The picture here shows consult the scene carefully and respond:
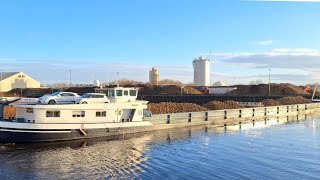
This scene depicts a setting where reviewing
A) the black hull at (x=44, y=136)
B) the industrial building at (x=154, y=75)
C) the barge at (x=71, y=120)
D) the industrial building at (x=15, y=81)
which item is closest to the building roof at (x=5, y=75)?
the industrial building at (x=15, y=81)

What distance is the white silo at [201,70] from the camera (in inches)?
6250

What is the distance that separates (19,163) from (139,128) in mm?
16259

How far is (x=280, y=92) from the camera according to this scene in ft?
378

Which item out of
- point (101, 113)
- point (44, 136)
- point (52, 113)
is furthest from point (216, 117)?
point (44, 136)

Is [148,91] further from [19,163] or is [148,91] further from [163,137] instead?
[19,163]

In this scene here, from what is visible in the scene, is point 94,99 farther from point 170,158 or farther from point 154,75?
point 154,75

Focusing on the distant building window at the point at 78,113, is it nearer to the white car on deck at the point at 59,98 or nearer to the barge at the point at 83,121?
the barge at the point at 83,121

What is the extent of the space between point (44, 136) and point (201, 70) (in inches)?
5189

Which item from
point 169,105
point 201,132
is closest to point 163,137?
point 201,132

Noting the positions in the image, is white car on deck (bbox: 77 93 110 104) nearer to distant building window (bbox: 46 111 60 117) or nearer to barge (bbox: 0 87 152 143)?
barge (bbox: 0 87 152 143)

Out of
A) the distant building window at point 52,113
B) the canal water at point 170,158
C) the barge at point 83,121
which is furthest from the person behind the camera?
the distant building window at point 52,113

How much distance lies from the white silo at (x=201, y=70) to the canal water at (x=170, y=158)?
122265mm

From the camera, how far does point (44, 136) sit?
32.3m

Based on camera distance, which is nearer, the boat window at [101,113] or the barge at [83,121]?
the barge at [83,121]
